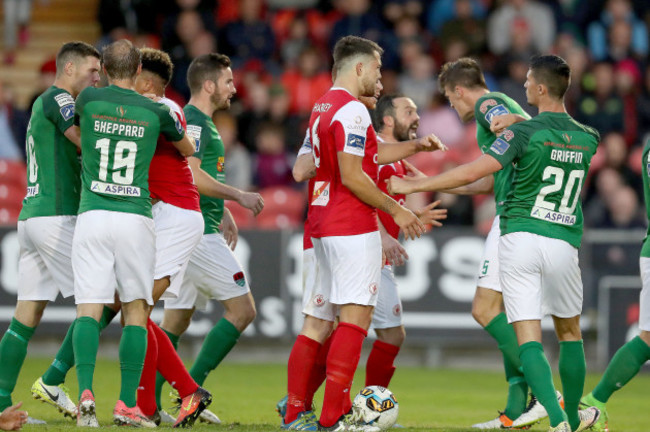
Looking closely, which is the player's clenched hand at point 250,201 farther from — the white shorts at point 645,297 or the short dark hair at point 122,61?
the white shorts at point 645,297

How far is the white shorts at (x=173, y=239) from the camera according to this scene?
7402 mm

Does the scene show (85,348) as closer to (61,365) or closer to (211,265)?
(61,365)

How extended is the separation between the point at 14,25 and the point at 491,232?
1208 centimetres

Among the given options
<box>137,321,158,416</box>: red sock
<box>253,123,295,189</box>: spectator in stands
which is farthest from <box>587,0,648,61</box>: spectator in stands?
<box>137,321,158,416</box>: red sock

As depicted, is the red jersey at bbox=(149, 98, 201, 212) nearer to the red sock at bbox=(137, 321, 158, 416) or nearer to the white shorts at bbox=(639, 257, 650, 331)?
the red sock at bbox=(137, 321, 158, 416)

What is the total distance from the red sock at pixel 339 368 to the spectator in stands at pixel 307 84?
9.43m

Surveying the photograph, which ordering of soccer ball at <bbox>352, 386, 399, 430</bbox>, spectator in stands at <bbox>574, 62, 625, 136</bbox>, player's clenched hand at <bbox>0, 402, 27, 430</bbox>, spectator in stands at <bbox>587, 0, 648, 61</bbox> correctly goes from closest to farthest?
player's clenched hand at <bbox>0, 402, 27, 430</bbox> < soccer ball at <bbox>352, 386, 399, 430</bbox> < spectator in stands at <bbox>574, 62, 625, 136</bbox> < spectator in stands at <bbox>587, 0, 648, 61</bbox>

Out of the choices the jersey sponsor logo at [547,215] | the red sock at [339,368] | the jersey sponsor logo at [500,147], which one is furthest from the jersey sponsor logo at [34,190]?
the jersey sponsor logo at [547,215]

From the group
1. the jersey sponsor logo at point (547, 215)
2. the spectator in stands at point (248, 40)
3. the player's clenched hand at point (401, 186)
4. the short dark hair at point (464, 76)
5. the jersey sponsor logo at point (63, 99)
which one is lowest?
the jersey sponsor logo at point (547, 215)

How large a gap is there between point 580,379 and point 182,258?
2.84 m

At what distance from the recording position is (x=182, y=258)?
748cm

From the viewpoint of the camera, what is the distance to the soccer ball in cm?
685

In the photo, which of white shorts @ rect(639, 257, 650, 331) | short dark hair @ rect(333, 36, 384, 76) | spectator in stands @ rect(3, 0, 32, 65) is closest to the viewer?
short dark hair @ rect(333, 36, 384, 76)

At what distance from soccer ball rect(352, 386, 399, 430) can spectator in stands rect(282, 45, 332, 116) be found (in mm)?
9407
